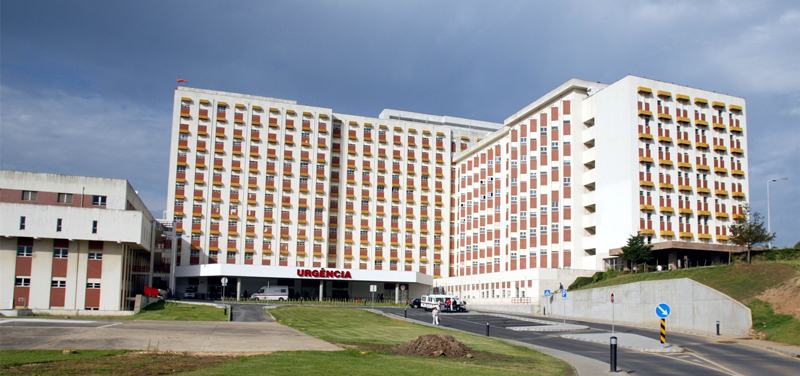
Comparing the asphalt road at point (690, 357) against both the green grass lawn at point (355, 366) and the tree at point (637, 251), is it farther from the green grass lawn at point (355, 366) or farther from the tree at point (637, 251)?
the tree at point (637, 251)

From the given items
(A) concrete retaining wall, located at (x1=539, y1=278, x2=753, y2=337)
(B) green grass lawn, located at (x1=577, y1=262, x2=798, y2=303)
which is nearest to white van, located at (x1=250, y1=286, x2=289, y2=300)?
(A) concrete retaining wall, located at (x1=539, y1=278, x2=753, y2=337)

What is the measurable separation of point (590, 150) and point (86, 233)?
197 feet

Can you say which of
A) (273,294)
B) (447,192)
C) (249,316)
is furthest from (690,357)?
(447,192)

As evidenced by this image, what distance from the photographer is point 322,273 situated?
99125mm

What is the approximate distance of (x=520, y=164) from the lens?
89.6 m

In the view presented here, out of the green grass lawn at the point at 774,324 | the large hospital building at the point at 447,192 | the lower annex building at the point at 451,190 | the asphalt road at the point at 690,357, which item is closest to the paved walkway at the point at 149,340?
the asphalt road at the point at 690,357

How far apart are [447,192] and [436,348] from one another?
90.2 metres

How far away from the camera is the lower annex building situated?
76.1 metres

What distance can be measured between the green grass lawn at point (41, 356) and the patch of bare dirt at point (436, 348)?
36.8 feet

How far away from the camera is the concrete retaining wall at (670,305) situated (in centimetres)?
4462

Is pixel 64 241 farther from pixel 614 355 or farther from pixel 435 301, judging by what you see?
pixel 614 355

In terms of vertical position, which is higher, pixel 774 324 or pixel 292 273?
pixel 292 273

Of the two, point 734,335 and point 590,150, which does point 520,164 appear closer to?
point 590,150

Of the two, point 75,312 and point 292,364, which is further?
point 75,312
